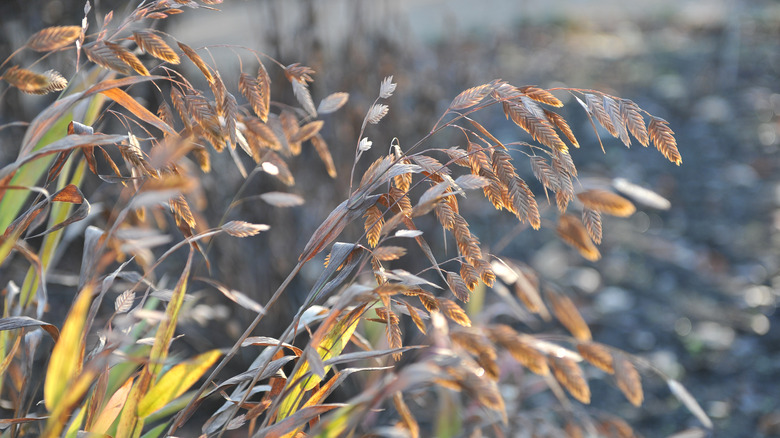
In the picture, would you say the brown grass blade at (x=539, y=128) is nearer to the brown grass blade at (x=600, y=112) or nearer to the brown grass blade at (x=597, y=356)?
the brown grass blade at (x=600, y=112)

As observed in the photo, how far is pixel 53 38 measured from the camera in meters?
0.74

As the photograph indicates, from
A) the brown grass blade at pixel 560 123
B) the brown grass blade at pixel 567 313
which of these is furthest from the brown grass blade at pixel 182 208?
the brown grass blade at pixel 567 313

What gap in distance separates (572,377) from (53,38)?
70cm

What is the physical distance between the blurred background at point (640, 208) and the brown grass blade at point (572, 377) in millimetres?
333

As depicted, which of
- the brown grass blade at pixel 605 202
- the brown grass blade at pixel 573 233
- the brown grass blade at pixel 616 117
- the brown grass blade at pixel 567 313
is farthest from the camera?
the brown grass blade at pixel 567 313

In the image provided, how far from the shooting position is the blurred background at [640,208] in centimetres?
172

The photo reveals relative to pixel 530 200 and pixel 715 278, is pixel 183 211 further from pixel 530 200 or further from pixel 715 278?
pixel 715 278

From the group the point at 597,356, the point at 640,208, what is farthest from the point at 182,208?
the point at 640,208

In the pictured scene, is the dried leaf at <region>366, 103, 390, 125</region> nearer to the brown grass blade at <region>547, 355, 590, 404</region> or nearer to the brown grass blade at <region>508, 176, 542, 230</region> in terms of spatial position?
the brown grass blade at <region>508, 176, 542, 230</region>

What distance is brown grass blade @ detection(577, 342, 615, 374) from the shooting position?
0.90m

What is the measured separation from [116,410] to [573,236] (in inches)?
26.2

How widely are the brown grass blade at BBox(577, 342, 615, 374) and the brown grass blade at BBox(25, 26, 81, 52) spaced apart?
0.74m

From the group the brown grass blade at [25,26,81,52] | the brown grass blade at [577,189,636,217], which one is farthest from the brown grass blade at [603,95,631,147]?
the brown grass blade at [25,26,81,52]

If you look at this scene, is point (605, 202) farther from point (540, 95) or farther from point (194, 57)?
point (194, 57)
